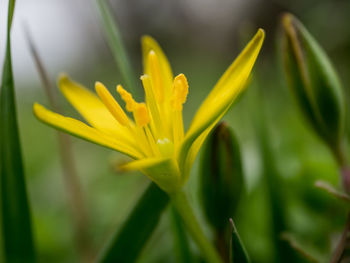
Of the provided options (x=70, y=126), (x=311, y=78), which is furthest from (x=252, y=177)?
(x=70, y=126)

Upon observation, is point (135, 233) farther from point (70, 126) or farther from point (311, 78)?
point (311, 78)

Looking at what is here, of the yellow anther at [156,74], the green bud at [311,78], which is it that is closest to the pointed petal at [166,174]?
the yellow anther at [156,74]

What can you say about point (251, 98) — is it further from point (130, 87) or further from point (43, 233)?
point (43, 233)

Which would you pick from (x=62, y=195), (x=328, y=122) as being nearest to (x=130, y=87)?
(x=328, y=122)

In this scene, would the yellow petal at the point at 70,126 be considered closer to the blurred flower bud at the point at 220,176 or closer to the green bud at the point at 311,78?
the blurred flower bud at the point at 220,176

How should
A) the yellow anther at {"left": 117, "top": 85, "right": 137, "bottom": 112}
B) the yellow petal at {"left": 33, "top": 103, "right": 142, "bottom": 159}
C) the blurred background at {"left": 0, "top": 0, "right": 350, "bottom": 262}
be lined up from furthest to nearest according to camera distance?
the blurred background at {"left": 0, "top": 0, "right": 350, "bottom": 262} < the yellow anther at {"left": 117, "top": 85, "right": 137, "bottom": 112} < the yellow petal at {"left": 33, "top": 103, "right": 142, "bottom": 159}

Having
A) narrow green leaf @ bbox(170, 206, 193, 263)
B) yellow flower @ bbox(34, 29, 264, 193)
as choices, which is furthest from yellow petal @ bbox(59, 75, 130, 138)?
narrow green leaf @ bbox(170, 206, 193, 263)

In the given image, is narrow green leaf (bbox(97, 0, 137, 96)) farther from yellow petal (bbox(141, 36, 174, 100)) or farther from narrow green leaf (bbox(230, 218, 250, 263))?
narrow green leaf (bbox(230, 218, 250, 263))
